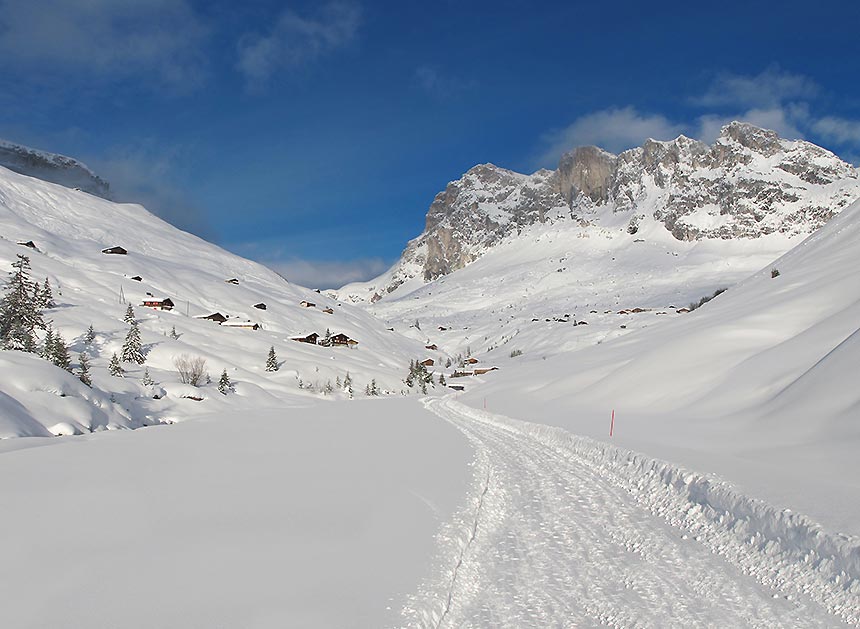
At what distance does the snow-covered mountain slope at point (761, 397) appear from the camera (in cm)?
980

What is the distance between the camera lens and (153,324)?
7138 cm

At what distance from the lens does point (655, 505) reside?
33.4ft

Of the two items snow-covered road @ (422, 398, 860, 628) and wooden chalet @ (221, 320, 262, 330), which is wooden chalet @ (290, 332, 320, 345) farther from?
snow-covered road @ (422, 398, 860, 628)

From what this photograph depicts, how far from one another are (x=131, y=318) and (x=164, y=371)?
1159 centimetres

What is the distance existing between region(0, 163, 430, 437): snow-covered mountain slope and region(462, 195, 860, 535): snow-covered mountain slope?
19512 millimetres

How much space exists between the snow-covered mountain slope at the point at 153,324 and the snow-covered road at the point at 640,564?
15580mm

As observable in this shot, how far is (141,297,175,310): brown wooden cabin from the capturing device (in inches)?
3265

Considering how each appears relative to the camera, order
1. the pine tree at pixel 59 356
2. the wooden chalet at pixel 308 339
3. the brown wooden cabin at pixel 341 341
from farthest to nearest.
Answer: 1. the brown wooden cabin at pixel 341 341
2. the wooden chalet at pixel 308 339
3. the pine tree at pixel 59 356

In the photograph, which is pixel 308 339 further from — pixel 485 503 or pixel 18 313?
pixel 485 503

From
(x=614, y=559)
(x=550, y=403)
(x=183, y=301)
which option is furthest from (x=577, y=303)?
(x=614, y=559)

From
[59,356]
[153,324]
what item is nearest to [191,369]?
[153,324]

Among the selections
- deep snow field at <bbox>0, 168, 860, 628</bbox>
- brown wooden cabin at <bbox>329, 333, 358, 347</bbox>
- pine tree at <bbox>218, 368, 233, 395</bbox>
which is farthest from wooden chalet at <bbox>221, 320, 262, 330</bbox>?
deep snow field at <bbox>0, 168, 860, 628</bbox>

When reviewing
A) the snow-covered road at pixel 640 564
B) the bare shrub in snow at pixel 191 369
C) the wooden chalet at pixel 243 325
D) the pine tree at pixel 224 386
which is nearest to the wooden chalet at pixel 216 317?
the wooden chalet at pixel 243 325

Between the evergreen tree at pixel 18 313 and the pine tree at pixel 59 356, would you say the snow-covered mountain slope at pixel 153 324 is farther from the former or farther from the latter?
the evergreen tree at pixel 18 313
